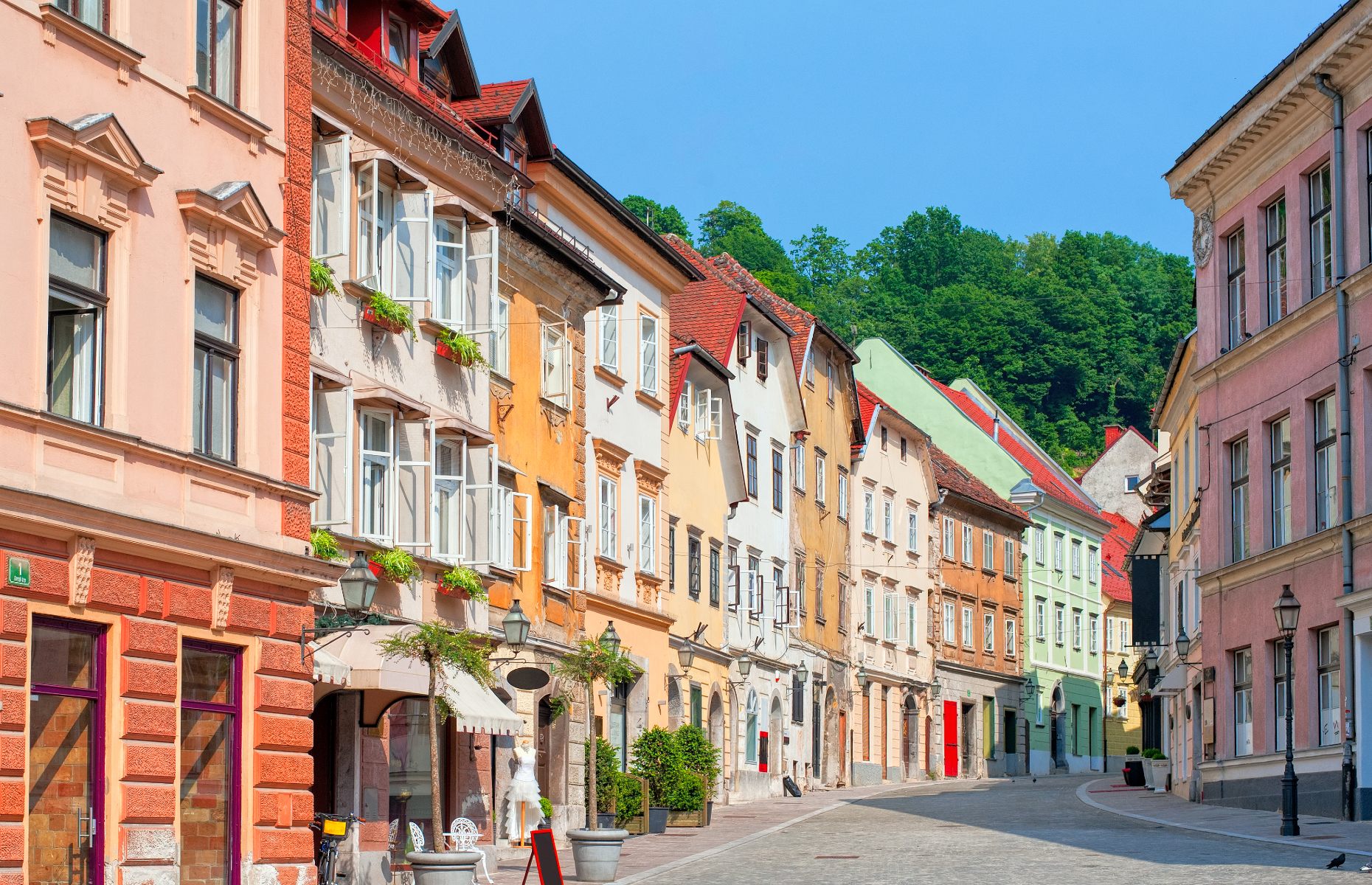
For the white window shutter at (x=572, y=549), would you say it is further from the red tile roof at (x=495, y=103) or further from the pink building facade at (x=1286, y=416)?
the pink building facade at (x=1286, y=416)

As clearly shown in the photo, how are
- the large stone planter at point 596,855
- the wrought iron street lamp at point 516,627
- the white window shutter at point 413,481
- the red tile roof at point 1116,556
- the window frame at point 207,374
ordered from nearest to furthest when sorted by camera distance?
the window frame at point 207,374 → the large stone planter at point 596,855 → the wrought iron street lamp at point 516,627 → the white window shutter at point 413,481 → the red tile roof at point 1116,556

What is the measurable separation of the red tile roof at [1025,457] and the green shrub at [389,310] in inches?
2133

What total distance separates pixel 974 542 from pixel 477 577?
46.7 meters

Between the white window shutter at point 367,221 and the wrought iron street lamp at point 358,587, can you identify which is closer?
the wrought iron street lamp at point 358,587

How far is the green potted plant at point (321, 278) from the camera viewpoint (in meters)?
22.7

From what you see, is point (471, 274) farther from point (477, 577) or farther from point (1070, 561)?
point (1070, 561)

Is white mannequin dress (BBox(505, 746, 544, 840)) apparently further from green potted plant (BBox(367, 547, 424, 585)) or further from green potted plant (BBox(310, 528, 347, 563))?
green potted plant (BBox(310, 528, 347, 563))

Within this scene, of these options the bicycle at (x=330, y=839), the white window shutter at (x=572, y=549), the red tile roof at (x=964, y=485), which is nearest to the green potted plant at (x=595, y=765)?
the white window shutter at (x=572, y=549)

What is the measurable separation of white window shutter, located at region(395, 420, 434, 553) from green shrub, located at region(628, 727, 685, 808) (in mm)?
10608

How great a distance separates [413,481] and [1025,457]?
59.2 m

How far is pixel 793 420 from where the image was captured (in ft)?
178

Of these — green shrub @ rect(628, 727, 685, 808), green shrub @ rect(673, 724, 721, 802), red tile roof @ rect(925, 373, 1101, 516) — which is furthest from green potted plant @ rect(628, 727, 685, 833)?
red tile roof @ rect(925, 373, 1101, 516)

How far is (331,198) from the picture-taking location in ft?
77.9

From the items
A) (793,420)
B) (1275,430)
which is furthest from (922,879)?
(793,420)
